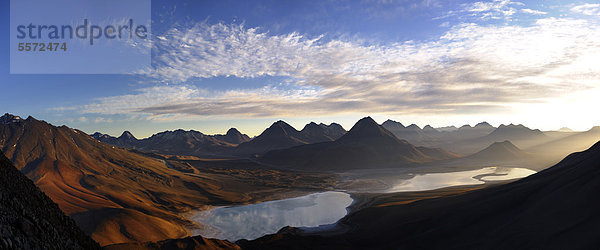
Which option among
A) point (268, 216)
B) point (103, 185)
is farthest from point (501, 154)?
point (103, 185)

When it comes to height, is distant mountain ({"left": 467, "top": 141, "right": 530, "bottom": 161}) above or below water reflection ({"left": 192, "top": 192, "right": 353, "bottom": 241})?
above

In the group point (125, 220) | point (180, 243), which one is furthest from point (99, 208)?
point (180, 243)

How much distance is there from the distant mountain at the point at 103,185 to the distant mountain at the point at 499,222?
21.6 m

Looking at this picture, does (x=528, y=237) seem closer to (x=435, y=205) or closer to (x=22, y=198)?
(x=435, y=205)

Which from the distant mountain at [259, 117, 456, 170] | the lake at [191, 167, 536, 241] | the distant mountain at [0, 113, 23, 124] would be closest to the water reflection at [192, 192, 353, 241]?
the lake at [191, 167, 536, 241]

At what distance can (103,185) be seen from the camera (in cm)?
6906

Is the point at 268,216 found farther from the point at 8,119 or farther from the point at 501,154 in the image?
the point at 501,154

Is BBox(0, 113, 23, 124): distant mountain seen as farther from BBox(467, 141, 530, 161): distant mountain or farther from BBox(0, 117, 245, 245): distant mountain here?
→ BBox(467, 141, 530, 161): distant mountain

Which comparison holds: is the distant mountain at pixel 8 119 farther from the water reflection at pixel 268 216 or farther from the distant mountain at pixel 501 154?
the distant mountain at pixel 501 154

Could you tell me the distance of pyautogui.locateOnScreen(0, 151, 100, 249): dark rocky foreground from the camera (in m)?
10.5

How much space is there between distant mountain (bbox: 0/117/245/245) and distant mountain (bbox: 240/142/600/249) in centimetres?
2159

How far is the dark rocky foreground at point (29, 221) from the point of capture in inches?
412

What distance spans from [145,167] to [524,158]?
719ft

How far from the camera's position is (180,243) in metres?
33.6
